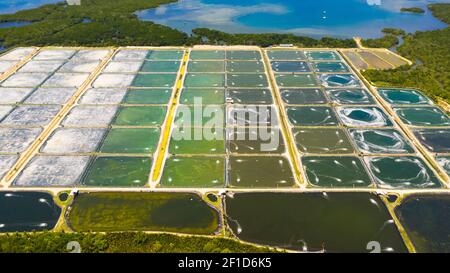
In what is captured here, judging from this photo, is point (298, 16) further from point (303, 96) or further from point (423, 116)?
point (423, 116)

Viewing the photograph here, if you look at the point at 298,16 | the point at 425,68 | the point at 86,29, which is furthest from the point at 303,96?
the point at 86,29

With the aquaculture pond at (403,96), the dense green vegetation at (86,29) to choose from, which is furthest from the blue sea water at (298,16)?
the aquaculture pond at (403,96)

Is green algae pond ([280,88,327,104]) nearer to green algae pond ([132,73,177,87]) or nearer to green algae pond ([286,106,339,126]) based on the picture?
green algae pond ([286,106,339,126])

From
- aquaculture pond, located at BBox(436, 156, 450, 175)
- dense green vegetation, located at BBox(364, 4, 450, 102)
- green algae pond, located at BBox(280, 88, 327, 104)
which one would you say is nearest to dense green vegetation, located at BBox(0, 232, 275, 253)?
aquaculture pond, located at BBox(436, 156, 450, 175)

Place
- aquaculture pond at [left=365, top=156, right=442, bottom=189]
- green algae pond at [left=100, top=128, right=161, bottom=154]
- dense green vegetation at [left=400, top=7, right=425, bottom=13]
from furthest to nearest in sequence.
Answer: dense green vegetation at [left=400, top=7, right=425, bottom=13] → green algae pond at [left=100, top=128, right=161, bottom=154] → aquaculture pond at [left=365, top=156, right=442, bottom=189]

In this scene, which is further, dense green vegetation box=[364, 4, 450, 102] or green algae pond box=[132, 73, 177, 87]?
dense green vegetation box=[364, 4, 450, 102]
